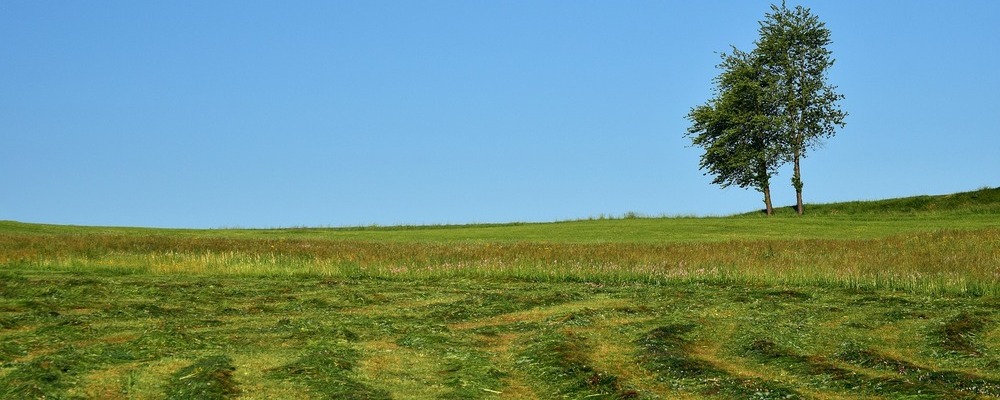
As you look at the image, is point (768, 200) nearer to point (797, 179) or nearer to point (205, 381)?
point (797, 179)

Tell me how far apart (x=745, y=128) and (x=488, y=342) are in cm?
4503

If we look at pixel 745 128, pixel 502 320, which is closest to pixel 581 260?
pixel 502 320

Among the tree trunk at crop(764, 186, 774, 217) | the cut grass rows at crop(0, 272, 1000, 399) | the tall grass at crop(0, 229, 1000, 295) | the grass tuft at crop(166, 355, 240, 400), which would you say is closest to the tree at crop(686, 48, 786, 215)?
the tree trunk at crop(764, 186, 774, 217)

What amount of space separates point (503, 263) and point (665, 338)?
12871 mm

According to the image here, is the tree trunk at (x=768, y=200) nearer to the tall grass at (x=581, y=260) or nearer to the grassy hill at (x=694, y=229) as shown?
the grassy hill at (x=694, y=229)

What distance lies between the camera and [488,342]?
13.2m

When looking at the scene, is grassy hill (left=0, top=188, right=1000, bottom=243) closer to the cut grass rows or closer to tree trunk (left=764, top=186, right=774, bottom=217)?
tree trunk (left=764, top=186, right=774, bottom=217)

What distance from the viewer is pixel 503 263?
84.3 ft

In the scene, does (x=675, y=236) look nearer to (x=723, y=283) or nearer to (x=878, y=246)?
(x=878, y=246)

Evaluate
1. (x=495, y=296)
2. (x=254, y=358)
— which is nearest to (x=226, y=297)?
(x=495, y=296)

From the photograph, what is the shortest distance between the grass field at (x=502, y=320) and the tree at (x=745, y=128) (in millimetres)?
23179

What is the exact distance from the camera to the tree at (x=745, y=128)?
5522 centimetres

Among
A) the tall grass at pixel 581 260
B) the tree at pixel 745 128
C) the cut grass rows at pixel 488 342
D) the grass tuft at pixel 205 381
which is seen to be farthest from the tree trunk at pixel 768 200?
the grass tuft at pixel 205 381

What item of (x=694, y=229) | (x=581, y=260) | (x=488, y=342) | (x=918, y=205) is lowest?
(x=488, y=342)
